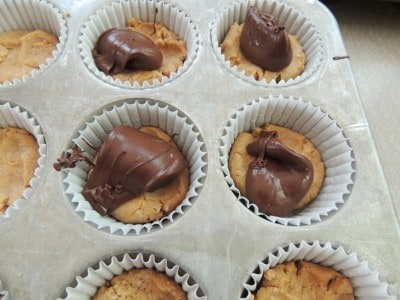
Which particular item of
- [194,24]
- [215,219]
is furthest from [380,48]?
[215,219]

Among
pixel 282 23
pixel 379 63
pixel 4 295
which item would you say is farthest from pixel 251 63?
pixel 4 295

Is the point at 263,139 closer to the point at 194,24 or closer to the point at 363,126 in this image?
the point at 363,126

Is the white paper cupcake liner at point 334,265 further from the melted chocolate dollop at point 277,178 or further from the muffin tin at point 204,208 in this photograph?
the melted chocolate dollop at point 277,178

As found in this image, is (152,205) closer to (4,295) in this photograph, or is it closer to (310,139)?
(4,295)

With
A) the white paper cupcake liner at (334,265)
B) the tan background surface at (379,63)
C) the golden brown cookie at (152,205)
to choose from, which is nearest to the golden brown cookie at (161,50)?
the golden brown cookie at (152,205)

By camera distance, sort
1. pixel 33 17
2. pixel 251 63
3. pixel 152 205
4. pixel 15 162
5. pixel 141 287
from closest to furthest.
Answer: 1. pixel 141 287
2. pixel 152 205
3. pixel 15 162
4. pixel 251 63
5. pixel 33 17

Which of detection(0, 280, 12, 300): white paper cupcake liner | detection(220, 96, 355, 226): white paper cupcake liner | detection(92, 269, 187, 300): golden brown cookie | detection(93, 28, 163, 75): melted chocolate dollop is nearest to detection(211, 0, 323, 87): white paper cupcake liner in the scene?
detection(220, 96, 355, 226): white paper cupcake liner
